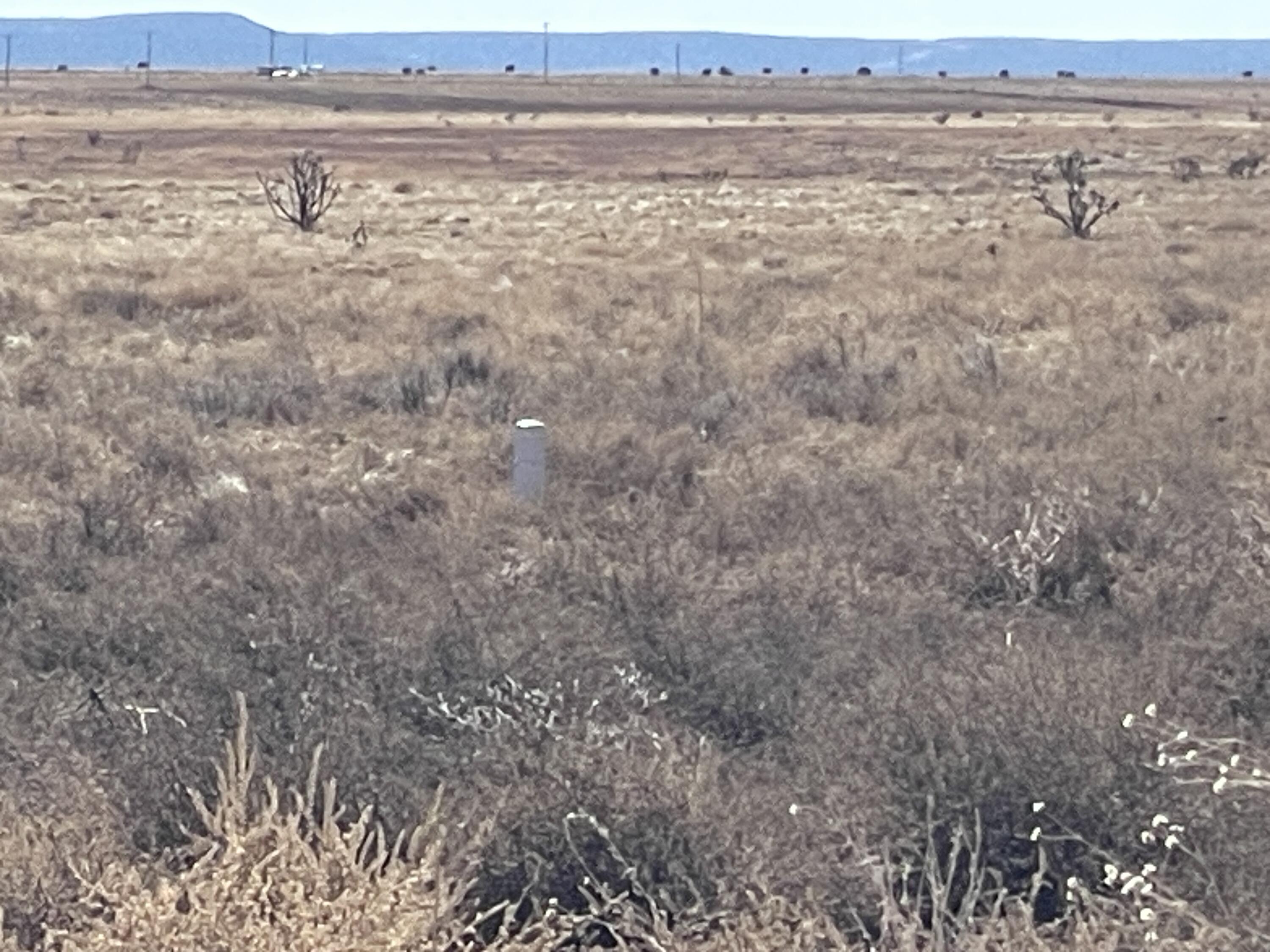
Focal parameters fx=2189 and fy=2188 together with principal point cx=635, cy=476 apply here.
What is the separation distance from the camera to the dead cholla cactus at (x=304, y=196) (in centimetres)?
3388

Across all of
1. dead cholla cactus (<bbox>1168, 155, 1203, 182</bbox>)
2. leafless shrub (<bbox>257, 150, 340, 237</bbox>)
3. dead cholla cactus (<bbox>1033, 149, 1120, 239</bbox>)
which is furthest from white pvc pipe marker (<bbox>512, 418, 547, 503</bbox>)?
dead cholla cactus (<bbox>1168, 155, 1203, 182</bbox>)

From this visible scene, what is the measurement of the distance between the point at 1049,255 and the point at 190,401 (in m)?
13.9

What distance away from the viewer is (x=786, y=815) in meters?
5.46

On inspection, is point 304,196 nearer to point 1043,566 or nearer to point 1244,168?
point 1244,168

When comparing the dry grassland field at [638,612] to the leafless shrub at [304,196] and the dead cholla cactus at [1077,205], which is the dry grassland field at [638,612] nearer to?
the dead cholla cactus at [1077,205]

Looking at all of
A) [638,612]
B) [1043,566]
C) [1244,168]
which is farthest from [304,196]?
[638,612]

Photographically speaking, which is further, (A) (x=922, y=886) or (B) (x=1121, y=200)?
(B) (x=1121, y=200)

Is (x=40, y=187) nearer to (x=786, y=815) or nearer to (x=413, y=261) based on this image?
(x=413, y=261)

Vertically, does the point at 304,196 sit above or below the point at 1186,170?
below

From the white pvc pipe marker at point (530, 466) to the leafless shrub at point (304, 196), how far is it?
75.3 feet

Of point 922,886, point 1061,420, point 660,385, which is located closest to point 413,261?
point 660,385

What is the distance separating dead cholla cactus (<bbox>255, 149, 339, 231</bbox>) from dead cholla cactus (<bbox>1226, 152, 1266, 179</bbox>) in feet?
71.1

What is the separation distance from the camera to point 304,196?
3378 centimetres

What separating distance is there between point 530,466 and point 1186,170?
4271cm
